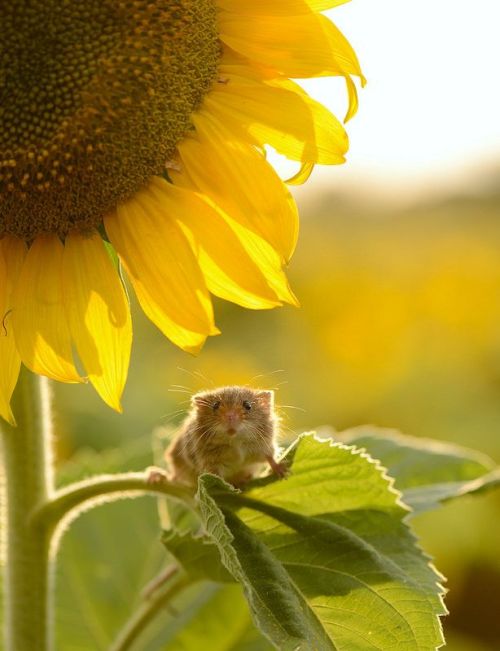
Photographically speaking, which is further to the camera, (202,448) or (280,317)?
(280,317)

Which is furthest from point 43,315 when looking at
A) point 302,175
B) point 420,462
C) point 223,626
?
point 223,626

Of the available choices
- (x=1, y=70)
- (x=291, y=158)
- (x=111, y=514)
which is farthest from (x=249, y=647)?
(x=1, y=70)

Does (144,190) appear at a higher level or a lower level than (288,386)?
higher

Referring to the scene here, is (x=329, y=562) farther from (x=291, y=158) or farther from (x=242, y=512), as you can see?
(x=291, y=158)

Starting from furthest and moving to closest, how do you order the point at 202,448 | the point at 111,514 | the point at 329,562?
the point at 111,514, the point at 202,448, the point at 329,562

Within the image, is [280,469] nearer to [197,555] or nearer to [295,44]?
[197,555]

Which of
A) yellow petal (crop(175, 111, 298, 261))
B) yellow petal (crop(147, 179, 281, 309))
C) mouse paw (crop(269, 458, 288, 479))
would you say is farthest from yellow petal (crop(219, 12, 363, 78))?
mouse paw (crop(269, 458, 288, 479))

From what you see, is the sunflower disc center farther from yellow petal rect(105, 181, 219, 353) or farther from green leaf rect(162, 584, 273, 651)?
green leaf rect(162, 584, 273, 651)

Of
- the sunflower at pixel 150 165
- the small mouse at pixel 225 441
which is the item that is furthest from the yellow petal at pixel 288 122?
the small mouse at pixel 225 441
